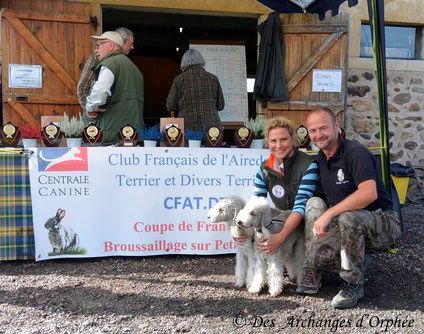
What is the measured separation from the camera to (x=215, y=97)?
18.2 ft

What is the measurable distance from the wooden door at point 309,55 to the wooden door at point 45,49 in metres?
2.52

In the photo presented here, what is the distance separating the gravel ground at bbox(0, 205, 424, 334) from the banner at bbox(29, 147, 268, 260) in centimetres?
15

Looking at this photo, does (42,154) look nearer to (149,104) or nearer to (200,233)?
(200,233)

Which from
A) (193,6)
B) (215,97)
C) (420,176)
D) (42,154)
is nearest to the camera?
(42,154)

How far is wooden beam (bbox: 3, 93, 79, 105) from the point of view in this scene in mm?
5691

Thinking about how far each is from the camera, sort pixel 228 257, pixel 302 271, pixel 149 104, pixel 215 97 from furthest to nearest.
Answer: pixel 149 104
pixel 215 97
pixel 228 257
pixel 302 271

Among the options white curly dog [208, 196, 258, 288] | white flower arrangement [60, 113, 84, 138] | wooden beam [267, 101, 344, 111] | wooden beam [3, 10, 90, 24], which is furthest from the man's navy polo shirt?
wooden beam [3, 10, 90, 24]

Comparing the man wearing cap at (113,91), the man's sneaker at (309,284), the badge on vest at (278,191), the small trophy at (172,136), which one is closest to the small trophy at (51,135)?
the man wearing cap at (113,91)

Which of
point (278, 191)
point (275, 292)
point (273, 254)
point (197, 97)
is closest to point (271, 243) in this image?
point (273, 254)

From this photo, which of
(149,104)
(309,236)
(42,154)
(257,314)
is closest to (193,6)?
(42,154)

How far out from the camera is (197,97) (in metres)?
5.48

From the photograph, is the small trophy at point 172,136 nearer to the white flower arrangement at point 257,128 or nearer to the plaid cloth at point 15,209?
Result: the white flower arrangement at point 257,128

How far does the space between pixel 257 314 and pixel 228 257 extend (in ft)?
4.25

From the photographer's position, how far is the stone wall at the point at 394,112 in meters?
7.03
